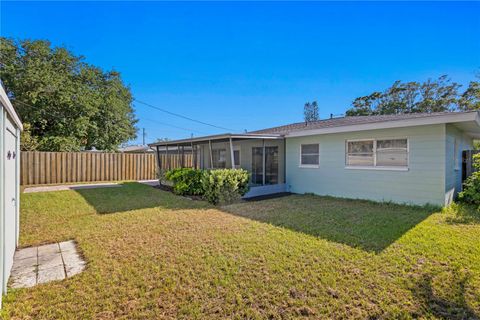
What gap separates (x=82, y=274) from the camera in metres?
3.20

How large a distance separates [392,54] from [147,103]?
20.9m

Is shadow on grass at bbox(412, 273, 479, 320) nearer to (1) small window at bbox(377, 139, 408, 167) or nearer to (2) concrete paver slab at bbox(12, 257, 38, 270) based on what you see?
(1) small window at bbox(377, 139, 408, 167)

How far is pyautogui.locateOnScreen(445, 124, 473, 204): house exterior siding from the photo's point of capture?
6.78m

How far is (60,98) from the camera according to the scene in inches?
655

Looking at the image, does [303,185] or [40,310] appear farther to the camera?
[303,185]

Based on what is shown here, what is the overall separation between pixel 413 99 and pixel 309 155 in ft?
84.7

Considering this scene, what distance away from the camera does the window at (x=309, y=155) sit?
30.6 ft

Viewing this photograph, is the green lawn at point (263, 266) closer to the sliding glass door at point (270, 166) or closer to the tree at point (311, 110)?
the sliding glass door at point (270, 166)

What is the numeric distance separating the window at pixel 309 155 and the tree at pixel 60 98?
16393 mm

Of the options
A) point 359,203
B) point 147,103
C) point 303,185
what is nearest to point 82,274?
point 359,203

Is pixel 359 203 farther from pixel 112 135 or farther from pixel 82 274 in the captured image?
pixel 112 135

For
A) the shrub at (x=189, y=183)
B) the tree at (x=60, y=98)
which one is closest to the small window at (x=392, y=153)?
the shrub at (x=189, y=183)

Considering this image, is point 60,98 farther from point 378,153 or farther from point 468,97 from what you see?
point 468,97

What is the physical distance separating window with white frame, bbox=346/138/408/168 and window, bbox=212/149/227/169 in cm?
739
